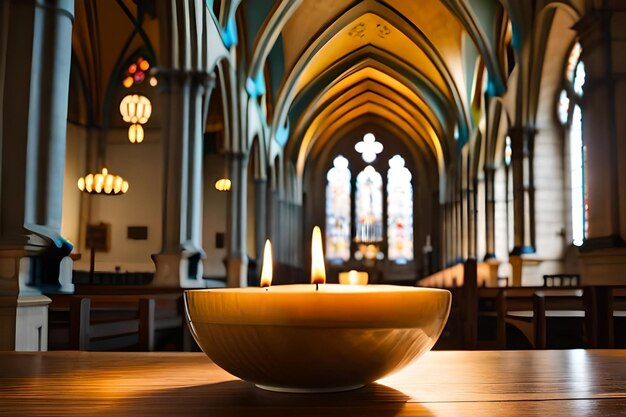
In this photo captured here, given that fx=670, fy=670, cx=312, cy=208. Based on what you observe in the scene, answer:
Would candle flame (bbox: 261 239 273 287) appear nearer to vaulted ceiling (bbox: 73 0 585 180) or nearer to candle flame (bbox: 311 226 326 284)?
candle flame (bbox: 311 226 326 284)

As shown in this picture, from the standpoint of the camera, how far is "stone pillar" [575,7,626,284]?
339 inches

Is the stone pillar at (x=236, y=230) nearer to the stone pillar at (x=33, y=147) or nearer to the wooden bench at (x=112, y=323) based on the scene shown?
the wooden bench at (x=112, y=323)

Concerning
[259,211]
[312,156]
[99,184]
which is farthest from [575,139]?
[312,156]

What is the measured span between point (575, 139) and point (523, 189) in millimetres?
1520

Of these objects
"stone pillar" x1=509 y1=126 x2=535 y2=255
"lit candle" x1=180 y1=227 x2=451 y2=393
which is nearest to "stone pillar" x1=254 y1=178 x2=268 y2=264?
"stone pillar" x1=509 y1=126 x2=535 y2=255

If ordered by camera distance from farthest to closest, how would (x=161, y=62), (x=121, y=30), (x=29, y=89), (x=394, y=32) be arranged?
(x=394, y=32)
(x=121, y=30)
(x=161, y=62)
(x=29, y=89)

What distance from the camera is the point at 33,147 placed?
17.3 feet

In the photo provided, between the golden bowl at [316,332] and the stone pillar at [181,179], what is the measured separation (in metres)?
8.71

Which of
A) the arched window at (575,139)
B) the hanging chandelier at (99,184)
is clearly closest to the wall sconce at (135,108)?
the hanging chandelier at (99,184)

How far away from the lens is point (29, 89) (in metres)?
5.23

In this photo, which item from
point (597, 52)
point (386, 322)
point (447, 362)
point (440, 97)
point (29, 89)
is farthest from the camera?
point (440, 97)

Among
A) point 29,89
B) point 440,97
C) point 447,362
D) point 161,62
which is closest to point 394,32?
point 440,97

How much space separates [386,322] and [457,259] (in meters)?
23.1

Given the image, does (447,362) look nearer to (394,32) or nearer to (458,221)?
(394,32)
